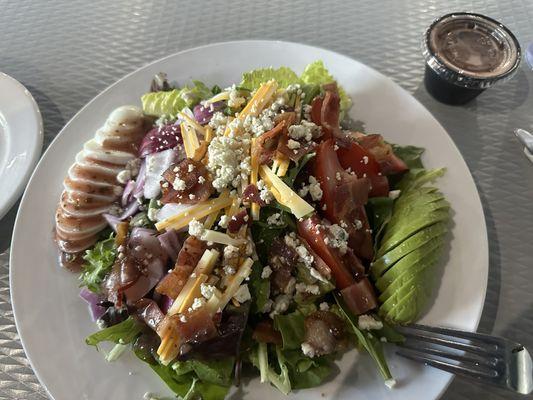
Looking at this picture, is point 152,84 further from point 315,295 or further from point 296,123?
point 315,295

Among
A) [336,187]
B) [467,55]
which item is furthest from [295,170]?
[467,55]

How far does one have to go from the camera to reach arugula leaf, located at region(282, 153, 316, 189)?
1719mm

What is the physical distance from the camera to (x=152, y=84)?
235 centimetres

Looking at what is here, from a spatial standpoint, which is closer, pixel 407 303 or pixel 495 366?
pixel 495 366

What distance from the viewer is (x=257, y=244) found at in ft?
5.89

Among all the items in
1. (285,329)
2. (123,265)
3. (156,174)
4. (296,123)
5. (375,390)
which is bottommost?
(375,390)

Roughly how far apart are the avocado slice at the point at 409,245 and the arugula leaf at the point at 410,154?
33 cm

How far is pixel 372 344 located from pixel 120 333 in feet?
3.07

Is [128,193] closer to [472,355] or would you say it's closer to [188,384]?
[188,384]

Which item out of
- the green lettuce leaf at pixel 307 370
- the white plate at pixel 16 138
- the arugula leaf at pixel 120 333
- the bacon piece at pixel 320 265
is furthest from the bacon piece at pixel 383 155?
the white plate at pixel 16 138

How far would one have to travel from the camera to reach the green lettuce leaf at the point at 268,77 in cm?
222

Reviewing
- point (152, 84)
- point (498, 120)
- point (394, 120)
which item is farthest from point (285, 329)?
point (498, 120)

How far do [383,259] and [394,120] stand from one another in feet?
2.40

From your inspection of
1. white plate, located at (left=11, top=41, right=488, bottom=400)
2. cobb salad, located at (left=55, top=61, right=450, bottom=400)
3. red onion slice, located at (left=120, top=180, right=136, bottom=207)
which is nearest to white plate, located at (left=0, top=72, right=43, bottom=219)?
white plate, located at (left=11, top=41, right=488, bottom=400)
